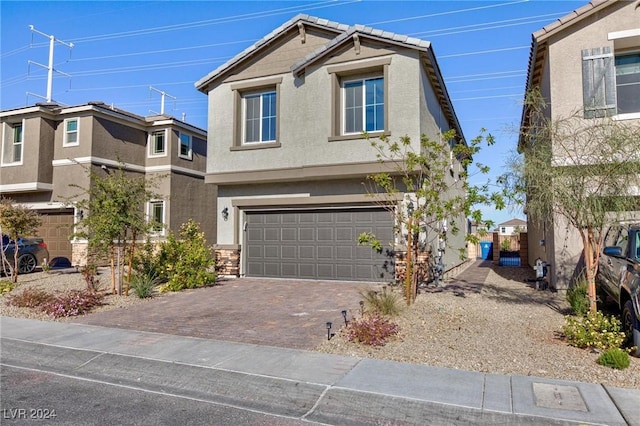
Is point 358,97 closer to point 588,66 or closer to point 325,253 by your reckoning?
point 325,253

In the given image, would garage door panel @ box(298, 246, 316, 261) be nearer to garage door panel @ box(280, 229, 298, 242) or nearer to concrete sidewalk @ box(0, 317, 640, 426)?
garage door panel @ box(280, 229, 298, 242)

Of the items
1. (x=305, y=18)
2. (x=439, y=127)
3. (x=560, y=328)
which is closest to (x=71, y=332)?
A: (x=560, y=328)

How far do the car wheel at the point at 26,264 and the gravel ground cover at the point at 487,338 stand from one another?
20.1 feet

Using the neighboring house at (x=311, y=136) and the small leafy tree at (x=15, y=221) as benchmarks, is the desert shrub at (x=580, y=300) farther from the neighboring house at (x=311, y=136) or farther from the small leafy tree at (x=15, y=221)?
the small leafy tree at (x=15, y=221)

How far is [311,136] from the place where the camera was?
13.5 metres

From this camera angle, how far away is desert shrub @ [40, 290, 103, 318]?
922cm

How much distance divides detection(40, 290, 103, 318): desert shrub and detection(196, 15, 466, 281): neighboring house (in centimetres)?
519

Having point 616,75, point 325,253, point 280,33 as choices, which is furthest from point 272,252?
point 616,75

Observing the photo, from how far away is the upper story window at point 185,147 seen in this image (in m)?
22.1

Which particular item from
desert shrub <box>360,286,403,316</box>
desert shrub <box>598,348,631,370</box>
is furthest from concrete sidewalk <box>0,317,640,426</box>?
desert shrub <box>360,286,403,316</box>

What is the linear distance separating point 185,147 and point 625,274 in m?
19.9

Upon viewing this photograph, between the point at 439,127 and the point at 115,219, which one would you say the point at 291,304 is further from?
the point at 439,127

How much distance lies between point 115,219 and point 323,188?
5.93 m

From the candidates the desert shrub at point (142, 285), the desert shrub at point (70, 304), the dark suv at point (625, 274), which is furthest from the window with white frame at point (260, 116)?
the dark suv at point (625, 274)
